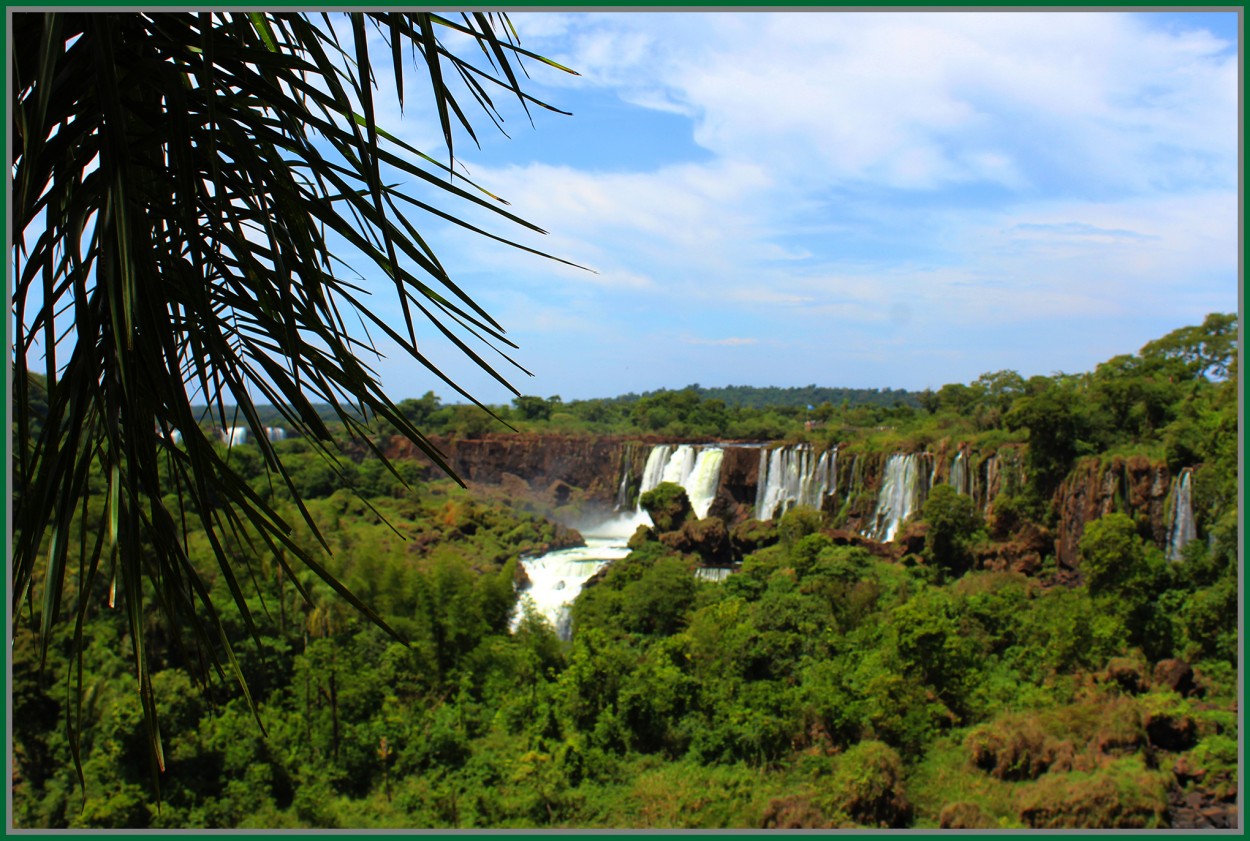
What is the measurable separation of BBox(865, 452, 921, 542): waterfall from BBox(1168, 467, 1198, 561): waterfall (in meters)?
3.86

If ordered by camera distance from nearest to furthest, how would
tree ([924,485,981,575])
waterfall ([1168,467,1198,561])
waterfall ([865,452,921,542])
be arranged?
waterfall ([1168,467,1198,561]), tree ([924,485,981,575]), waterfall ([865,452,921,542])

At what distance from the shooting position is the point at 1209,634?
11328mm

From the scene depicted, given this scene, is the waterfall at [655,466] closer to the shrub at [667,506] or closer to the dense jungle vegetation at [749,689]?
the shrub at [667,506]

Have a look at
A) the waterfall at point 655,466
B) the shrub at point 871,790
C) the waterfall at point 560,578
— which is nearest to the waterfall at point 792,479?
the waterfall at point 655,466

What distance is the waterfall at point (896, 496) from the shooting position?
1567 centimetres

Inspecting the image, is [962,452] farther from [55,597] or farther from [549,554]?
[55,597]

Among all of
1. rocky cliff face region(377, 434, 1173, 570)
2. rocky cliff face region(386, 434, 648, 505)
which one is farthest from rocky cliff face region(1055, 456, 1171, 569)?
rocky cliff face region(386, 434, 648, 505)

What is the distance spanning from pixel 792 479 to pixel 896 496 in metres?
1.94

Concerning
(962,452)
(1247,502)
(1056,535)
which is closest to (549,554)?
(962,452)

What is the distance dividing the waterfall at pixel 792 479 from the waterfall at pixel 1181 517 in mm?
5298

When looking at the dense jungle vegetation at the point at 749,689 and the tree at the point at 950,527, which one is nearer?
the dense jungle vegetation at the point at 749,689

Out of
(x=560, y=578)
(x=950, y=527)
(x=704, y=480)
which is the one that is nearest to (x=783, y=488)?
(x=704, y=480)

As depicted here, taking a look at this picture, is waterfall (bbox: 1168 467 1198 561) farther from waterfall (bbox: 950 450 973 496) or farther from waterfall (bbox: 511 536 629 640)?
waterfall (bbox: 511 536 629 640)

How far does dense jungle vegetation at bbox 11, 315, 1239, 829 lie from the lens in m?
9.37
